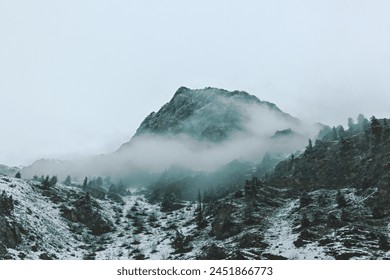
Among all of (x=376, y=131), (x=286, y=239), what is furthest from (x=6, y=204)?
(x=376, y=131)

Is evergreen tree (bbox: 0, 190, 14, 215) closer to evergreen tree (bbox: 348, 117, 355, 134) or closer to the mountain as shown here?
the mountain

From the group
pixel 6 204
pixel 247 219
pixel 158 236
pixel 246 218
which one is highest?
pixel 6 204

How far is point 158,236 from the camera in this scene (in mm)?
116438

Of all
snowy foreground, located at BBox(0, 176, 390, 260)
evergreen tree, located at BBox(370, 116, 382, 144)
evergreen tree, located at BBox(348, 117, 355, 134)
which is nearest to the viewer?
snowy foreground, located at BBox(0, 176, 390, 260)

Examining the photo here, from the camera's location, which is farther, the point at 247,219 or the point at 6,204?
the point at 247,219

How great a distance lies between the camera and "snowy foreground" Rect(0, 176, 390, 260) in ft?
259

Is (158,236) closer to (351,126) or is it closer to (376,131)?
(376,131)

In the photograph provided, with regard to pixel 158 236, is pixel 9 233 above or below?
above

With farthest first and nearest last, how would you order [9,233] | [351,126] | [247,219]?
[351,126] → [247,219] → [9,233]

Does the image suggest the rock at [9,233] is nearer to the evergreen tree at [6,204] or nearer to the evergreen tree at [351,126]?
Answer: the evergreen tree at [6,204]

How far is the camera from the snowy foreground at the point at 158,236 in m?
78.9

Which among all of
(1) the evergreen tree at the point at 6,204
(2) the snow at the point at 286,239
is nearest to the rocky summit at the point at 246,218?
(2) the snow at the point at 286,239

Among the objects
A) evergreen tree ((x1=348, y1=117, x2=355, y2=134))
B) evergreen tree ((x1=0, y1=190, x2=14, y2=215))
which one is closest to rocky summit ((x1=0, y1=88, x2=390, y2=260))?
evergreen tree ((x1=0, y1=190, x2=14, y2=215))

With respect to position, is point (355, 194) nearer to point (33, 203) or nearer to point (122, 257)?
point (122, 257)
